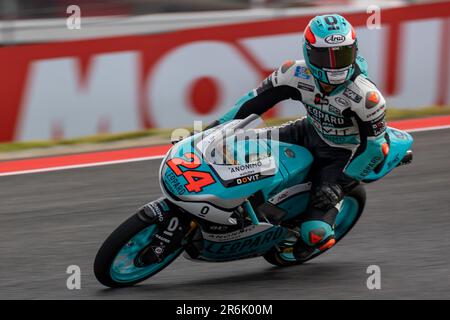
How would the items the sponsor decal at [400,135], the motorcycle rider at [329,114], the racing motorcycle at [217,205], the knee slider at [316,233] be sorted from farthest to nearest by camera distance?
the sponsor decal at [400,135] → the knee slider at [316,233] → the motorcycle rider at [329,114] → the racing motorcycle at [217,205]

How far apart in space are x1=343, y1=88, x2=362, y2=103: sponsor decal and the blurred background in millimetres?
5414

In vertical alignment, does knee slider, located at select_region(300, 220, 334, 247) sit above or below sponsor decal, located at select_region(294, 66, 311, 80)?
below

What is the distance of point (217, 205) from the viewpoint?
18.9ft

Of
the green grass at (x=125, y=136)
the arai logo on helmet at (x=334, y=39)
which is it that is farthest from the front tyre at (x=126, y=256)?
the green grass at (x=125, y=136)

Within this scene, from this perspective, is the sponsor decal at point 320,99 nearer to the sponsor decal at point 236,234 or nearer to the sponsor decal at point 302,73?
the sponsor decal at point 302,73

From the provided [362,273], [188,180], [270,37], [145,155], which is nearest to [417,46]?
[270,37]

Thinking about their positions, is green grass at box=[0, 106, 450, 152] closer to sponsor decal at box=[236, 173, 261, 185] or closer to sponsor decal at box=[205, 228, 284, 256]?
sponsor decal at box=[205, 228, 284, 256]

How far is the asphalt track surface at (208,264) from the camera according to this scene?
6113mm

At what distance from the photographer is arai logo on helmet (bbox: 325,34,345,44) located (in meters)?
5.86

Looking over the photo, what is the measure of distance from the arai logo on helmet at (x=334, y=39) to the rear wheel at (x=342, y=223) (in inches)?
48.9

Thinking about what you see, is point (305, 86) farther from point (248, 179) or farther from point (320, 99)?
point (248, 179)

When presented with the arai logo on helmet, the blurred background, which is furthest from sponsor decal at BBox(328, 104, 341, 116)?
the blurred background

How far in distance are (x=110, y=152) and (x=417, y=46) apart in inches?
166
